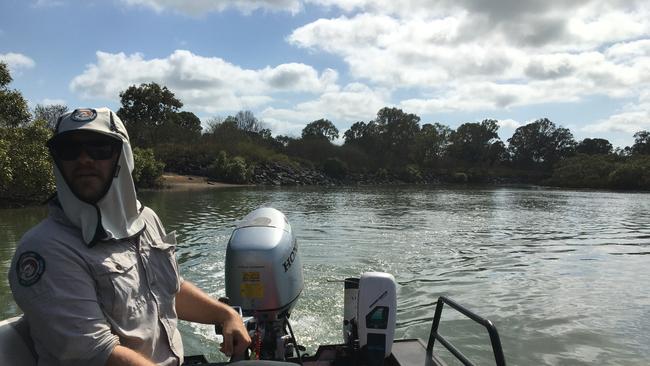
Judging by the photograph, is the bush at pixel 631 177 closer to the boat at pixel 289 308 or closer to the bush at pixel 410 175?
the bush at pixel 410 175

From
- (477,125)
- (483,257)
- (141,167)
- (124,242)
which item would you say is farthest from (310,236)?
(477,125)

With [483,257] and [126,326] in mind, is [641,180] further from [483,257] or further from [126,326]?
[126,326]

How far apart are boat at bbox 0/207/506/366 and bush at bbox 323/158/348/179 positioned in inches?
2529

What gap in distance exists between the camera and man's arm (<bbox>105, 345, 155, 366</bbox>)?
179cm

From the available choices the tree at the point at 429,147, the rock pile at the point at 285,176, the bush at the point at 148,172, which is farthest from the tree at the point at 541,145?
the bush at the point at 148,172

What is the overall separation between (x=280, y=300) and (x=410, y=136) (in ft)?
312

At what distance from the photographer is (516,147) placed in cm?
10094

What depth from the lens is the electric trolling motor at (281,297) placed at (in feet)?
11.2

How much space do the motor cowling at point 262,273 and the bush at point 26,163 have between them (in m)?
16.2

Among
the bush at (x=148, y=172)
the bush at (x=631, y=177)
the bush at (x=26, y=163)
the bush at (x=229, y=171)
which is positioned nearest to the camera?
the bush at (x=26, y=163)

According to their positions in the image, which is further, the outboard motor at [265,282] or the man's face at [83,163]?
the outboard motor at [265,282]

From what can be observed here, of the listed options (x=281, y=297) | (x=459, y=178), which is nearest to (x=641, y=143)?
(x=459, y=178)

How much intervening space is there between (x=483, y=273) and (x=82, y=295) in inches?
343

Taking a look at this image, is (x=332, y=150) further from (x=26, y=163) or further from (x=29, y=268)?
(x=29, y=268)
